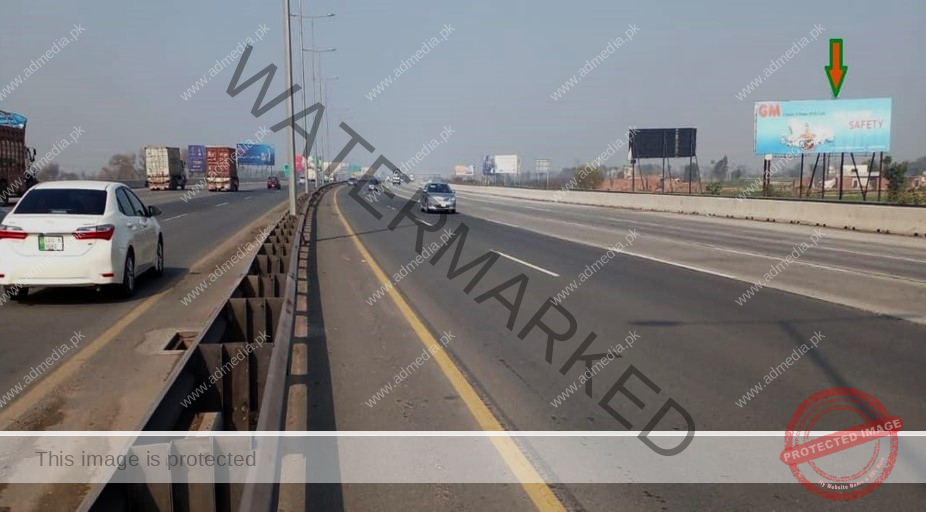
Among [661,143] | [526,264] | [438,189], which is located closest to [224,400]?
[526,264]

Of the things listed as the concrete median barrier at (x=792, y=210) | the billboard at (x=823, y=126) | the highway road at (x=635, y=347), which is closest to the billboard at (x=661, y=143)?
the concrete median barrier at (x=792, y=210)

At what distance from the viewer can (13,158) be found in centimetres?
3406

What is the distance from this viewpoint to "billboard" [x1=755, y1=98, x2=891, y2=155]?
1700 inches

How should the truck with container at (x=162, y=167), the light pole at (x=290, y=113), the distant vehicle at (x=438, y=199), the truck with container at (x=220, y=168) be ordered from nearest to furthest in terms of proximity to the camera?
the light pole at (x=290, y=113) < the distant vehicle at (x=438, y=199) < the truck with container at (x=162, y=167) < the truck with container at (x=220, y=168)

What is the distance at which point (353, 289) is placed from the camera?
13.6 meters

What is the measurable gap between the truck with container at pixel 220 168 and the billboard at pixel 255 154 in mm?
27719

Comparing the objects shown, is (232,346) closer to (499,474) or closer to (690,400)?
(499,474)

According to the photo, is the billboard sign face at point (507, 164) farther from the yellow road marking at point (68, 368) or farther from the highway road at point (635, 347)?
the yellow road marking at point (68, 368)

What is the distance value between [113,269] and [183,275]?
3.73m

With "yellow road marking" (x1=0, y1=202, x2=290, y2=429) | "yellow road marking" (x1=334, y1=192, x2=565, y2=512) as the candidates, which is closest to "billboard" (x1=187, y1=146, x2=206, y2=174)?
"yellow road marking" (x1=0, y1=202, x2=290, y2=429)

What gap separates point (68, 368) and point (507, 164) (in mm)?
131919

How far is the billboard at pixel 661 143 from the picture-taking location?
60875mm

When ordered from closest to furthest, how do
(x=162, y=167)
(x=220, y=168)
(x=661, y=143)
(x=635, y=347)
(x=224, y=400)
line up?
(x=224, y=400) → (x=635, y=347) → (x=661, y=143) → (x=162, y=167) → (x=220, y=168)

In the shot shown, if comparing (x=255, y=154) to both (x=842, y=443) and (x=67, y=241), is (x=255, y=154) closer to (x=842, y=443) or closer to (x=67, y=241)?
(x=67, y=241)
